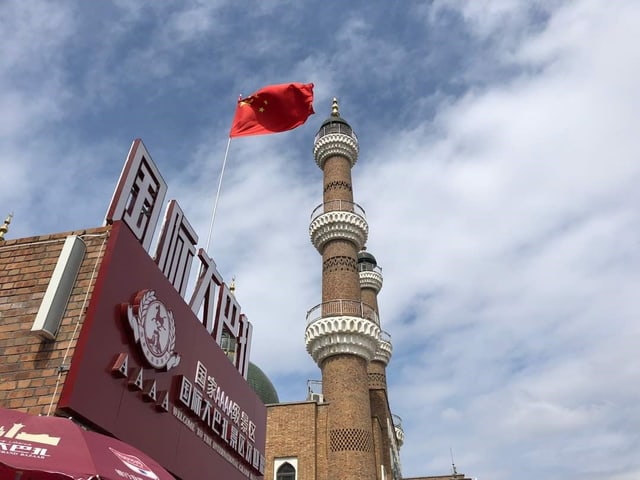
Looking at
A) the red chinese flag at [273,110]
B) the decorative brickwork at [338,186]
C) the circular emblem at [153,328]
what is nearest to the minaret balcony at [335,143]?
the decorative brickwork at [338,186]

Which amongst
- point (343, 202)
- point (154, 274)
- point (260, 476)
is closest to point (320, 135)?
point (343, 202)

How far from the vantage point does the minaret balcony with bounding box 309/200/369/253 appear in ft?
86.0

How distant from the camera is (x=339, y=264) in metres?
25.6

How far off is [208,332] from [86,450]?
4895 millimetres

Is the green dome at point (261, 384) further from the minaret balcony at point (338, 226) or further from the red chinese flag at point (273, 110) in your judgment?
the red chinese flag at point (273, 110)

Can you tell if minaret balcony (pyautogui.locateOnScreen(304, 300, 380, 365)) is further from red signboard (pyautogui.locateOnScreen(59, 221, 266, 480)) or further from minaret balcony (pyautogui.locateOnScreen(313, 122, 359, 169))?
red signboard (pyautogui.locateOnScreen(59, 221, 266, 480))

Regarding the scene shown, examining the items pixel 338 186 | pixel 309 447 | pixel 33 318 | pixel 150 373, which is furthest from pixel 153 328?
pixel 338 186

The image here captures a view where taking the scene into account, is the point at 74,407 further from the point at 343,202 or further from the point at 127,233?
the point at 343,202

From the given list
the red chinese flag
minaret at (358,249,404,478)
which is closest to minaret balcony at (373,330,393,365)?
minaret at (358,249,404,478)

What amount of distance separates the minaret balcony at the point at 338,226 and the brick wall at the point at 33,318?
19300mm

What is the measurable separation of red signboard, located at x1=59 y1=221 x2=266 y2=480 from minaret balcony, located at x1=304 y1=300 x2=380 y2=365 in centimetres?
1290

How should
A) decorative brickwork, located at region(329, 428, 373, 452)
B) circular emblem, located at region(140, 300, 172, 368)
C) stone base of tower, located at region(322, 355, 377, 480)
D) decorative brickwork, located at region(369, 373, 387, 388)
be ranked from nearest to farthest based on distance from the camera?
circular emblem, located at region(140, 300, 172, 368) < stone base of tower, located at region(322, 355, 377, 480) < decorative brickwork, located at region(329, 428, 373, 452) < decorative brickwork, located at region(369, 373, 387, 388)

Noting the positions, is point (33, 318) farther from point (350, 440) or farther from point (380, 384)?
point (380, 384)

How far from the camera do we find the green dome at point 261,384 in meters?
30.4
